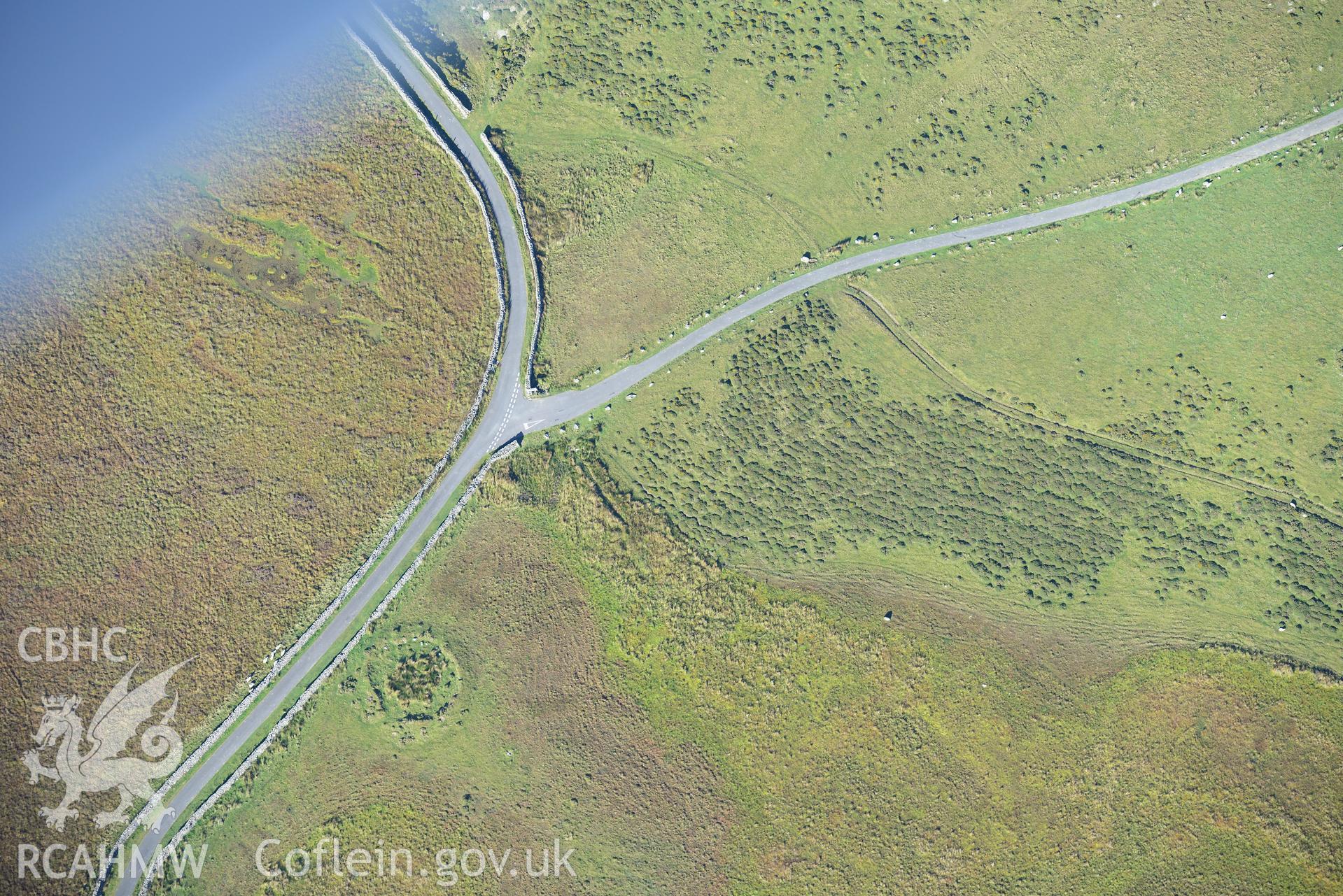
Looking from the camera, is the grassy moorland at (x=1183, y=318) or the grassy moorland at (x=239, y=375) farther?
the grassy moorland at (x=1183, y=318)

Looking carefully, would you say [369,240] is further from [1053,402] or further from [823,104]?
[1053,402]

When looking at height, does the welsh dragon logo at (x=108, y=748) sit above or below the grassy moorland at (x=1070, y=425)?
above

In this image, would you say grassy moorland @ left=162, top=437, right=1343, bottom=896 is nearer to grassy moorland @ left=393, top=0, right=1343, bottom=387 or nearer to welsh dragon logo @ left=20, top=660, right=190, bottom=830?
welsh dragon logo @ left=20, top=660, right=190, bottom=830

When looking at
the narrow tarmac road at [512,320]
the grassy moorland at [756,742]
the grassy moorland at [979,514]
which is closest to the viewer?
the grassy moorland at [756,742]

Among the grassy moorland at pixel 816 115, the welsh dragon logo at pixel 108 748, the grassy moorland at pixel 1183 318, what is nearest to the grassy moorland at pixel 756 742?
the welsh dragon logo at pixel 108 748

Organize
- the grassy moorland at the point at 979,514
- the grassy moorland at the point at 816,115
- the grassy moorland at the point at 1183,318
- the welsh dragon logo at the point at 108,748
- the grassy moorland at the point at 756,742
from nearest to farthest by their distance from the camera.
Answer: the welsh dragon logo at the point at 108,748
the grassy moorland at the point at 756,742
the grassy moorland at the point at 979,514
the grassy moorland at the point at 1183,318
the grassy moorland at the point at 816,115

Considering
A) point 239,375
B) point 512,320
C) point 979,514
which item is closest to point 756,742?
point 979,514

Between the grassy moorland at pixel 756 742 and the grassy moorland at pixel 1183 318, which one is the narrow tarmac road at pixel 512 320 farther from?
the grassy moorland at pixel 756 742
